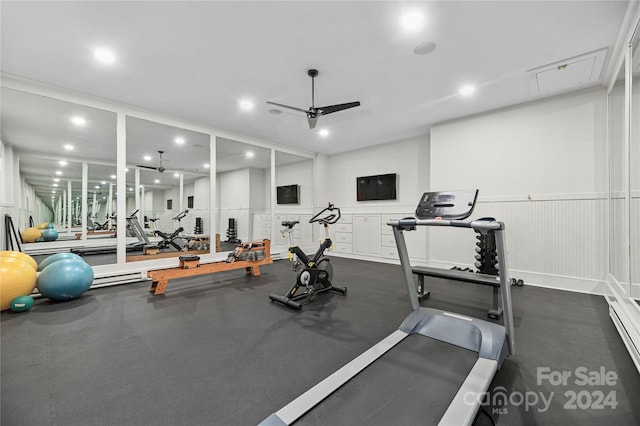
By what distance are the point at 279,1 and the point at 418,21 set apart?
1364 mm

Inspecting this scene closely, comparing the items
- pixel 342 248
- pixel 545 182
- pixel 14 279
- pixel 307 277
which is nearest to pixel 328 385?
pixel 307 277

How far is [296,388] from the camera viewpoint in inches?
65.4

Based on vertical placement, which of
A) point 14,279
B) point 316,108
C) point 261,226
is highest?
point 316,108

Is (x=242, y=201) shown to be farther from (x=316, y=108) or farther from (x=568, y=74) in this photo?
(x=568, y=74)

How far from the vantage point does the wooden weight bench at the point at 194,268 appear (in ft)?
12.1

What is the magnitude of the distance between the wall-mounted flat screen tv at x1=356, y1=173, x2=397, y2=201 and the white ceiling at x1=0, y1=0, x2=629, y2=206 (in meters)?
1.89

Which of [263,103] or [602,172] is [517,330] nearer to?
[602,172]

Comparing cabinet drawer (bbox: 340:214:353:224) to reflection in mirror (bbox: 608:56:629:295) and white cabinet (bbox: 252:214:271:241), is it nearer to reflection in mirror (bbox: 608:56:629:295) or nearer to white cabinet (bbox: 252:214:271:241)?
white cabinet (bbox: 252:214:271:241)

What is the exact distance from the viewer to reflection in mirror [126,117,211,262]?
18.9 ft

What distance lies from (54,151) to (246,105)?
645 centimetres

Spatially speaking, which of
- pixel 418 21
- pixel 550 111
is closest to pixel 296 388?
pixel 418 21

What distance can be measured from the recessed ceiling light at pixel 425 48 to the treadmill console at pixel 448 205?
179 centimetres

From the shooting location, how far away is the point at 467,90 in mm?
3914

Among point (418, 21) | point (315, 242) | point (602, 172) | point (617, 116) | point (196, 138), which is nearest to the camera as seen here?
point (418, 21)
